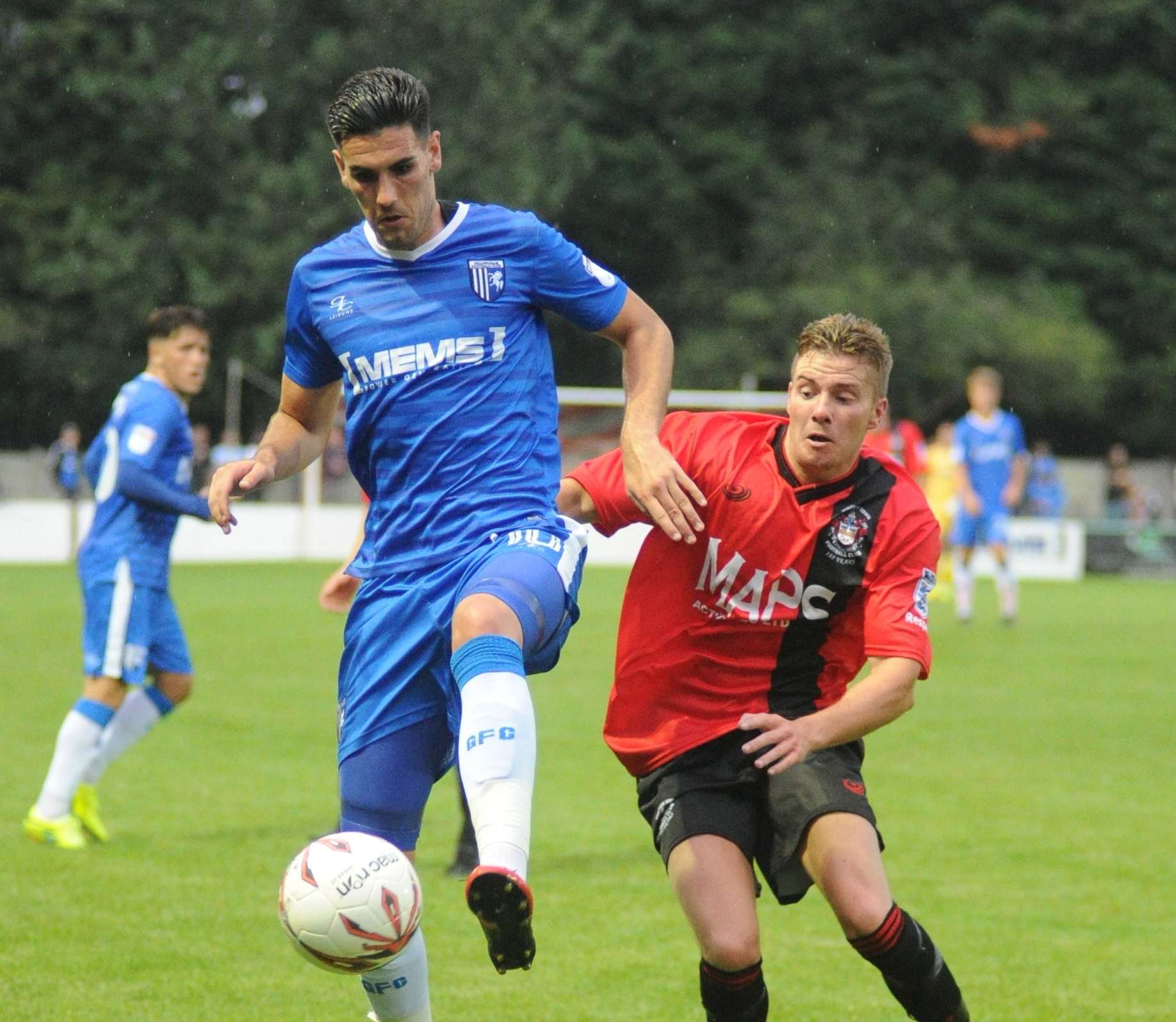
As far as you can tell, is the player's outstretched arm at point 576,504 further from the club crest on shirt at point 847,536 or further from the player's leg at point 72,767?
the player's leg at point 72,767

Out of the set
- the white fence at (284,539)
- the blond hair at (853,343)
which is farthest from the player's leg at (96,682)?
the white fence at (284,539)

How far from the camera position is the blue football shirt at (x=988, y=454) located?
18828 millimetres

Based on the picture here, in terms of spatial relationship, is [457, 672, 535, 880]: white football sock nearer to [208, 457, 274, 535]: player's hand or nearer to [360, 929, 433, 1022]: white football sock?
[360, 929, 433, 1022]: white football sock

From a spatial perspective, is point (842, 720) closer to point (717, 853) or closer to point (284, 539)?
point (717, 853)

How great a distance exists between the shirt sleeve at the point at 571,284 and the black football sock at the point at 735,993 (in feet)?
5.39

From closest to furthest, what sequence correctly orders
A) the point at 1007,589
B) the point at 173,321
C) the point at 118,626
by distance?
the point at 118,626 → the point at 173,321 → the point at 1007,589

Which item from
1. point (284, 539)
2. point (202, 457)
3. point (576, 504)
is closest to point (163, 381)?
point (576, 504)

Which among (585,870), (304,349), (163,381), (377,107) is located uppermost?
(377,107)

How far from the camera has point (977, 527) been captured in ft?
62.1

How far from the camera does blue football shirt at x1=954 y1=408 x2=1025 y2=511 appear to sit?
1883 cm

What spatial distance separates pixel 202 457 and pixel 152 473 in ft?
82.5

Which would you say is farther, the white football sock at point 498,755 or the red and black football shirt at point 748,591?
the red and black football shirt at point 748,591

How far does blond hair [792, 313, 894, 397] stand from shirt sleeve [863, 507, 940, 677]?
1.22ft

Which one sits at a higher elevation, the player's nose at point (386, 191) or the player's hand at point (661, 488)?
the player's nose at point (386, 191)
